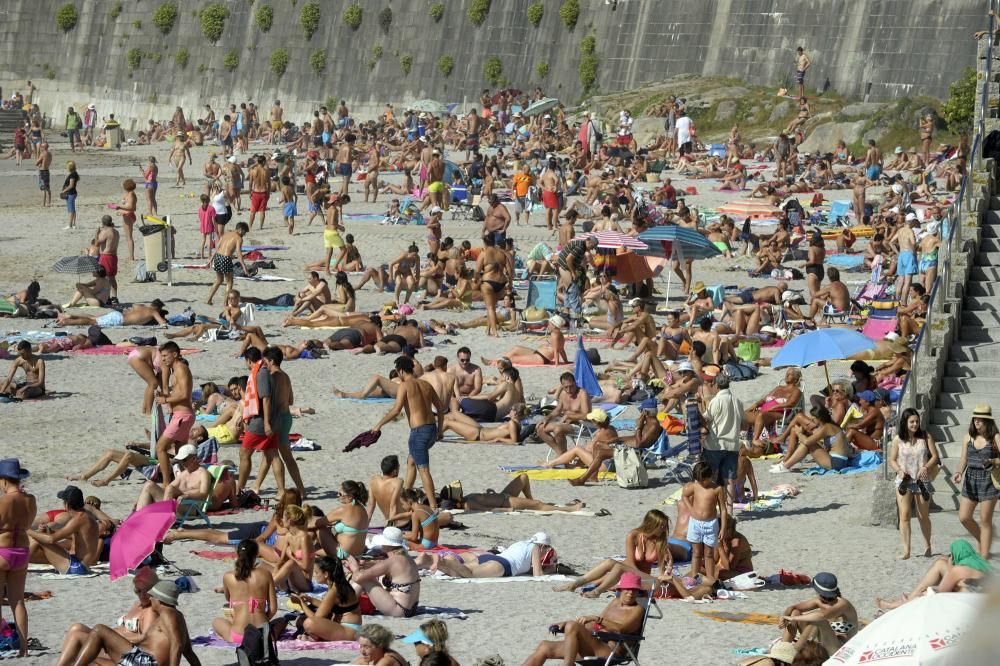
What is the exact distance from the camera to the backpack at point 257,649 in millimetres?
7633

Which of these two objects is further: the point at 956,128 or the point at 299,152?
the point at 299,152

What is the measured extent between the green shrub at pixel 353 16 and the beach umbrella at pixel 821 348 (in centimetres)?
3827

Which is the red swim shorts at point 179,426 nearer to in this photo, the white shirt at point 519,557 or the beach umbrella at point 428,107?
the white shirt at point 519,557

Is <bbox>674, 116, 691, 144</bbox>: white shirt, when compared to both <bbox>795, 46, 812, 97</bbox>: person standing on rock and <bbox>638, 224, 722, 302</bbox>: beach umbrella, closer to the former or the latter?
<bbox>795, 46, 812, 97</bbox>: person standing on rock

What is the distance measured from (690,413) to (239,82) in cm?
4542

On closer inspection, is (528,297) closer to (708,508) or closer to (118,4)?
(708,508)

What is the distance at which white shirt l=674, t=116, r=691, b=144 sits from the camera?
117ft

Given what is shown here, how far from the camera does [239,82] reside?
55250 millimetres

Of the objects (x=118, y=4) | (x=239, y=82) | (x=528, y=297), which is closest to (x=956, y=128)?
(x=528, y=297)

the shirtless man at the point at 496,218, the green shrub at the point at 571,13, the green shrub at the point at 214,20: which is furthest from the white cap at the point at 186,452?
the green shrub at the point at 214,20

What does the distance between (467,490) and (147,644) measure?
6061 mm

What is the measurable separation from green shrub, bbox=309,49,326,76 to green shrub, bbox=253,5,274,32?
7.99 feet

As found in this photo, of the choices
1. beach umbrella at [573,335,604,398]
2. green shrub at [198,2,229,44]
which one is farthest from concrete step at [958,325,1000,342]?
green shrub at [198,2,229,44]

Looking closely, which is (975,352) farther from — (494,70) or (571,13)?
(494,70)
